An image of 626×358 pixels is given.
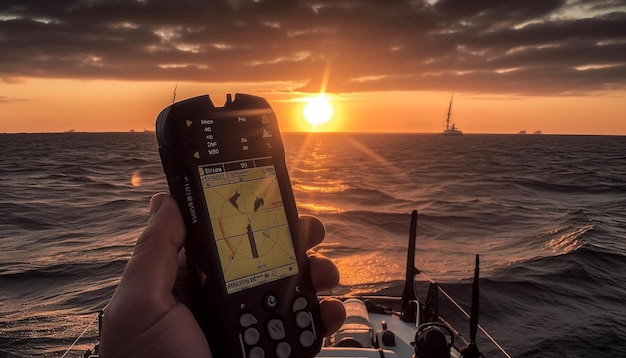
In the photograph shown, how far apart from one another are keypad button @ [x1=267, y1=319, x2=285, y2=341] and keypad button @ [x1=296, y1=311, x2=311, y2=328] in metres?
0.14

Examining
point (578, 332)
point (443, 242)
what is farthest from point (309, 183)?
point (578, 332)

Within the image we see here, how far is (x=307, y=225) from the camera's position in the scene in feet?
13.7

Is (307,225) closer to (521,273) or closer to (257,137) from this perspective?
(257,137)

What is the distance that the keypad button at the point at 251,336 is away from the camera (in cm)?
347

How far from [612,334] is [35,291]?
24.7m

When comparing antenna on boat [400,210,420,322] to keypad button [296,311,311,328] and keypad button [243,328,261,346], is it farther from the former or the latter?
keypad button [243,328,261,346]

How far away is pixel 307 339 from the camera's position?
12.2ft

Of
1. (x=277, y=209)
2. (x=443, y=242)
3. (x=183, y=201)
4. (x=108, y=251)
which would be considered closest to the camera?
(x=183, y=201)

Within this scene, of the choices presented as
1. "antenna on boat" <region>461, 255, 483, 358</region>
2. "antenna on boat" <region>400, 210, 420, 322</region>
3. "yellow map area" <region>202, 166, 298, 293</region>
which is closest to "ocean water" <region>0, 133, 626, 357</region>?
"yellow map area" <region>202, 166, 298, 293</region>

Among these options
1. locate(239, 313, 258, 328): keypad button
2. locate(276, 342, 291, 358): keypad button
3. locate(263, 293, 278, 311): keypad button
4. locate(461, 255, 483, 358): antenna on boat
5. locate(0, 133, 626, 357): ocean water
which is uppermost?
locate(263, 293, 278, 311): keypad button

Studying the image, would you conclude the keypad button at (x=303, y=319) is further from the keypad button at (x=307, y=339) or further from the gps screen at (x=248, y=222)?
the gps screen at (x=248, y=222)

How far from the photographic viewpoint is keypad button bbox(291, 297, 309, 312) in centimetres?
381

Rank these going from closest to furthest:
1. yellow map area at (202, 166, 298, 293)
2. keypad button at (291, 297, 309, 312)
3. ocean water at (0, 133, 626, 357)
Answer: yellow map area at (202, 166, 298, 293)
keypad button at (291, 297, 309, 312)
ocean water at (0, 133, 626, 357)

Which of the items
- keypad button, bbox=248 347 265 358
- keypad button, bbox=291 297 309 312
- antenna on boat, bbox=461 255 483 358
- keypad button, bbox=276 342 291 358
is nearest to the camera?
keypad button, bbox=248 347 265 358
